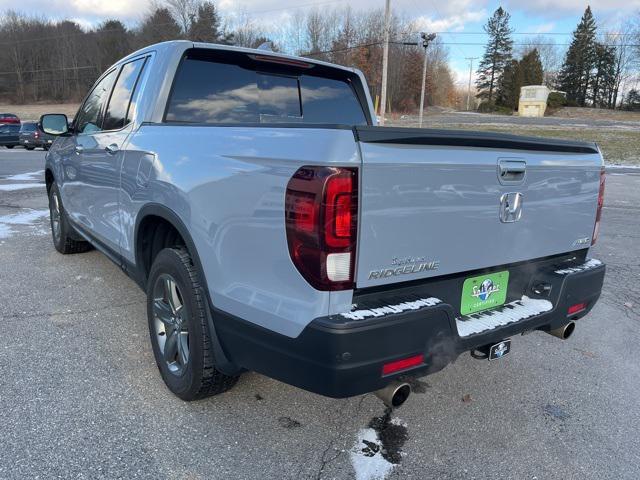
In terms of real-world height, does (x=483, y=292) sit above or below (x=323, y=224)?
below

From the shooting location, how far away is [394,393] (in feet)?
6.89

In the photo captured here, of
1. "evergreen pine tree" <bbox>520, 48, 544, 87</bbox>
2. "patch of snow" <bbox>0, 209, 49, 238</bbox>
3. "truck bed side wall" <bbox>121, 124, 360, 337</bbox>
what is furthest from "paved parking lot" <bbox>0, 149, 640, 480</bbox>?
"evergreen pine tree" <bbox>520, 48, 544, 87</bbox>

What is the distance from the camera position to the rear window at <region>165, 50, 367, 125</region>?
10.7 ft

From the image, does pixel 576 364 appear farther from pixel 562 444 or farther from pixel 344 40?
pixel 344 40

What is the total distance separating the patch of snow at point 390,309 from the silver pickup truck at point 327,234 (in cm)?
1

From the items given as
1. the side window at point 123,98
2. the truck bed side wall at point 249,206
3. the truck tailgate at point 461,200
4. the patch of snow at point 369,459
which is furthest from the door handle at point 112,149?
the patch of snow at point 369,459

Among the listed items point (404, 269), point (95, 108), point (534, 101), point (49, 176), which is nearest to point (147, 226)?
point (404, 269)

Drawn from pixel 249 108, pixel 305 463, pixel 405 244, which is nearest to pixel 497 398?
pixel 305 463

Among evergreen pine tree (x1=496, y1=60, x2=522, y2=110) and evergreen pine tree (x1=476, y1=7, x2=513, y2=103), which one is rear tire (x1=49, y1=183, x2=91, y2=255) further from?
evergreen pine tree (x1=476, y1=7, x2=513, y2=103)

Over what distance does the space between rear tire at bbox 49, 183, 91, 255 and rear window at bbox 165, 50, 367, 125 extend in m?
2.70

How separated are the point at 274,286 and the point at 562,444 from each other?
5.80 ft

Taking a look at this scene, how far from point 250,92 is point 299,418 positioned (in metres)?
2.18

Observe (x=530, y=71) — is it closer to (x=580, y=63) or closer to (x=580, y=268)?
(x=580, y=63)

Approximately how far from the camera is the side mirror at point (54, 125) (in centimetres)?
469
